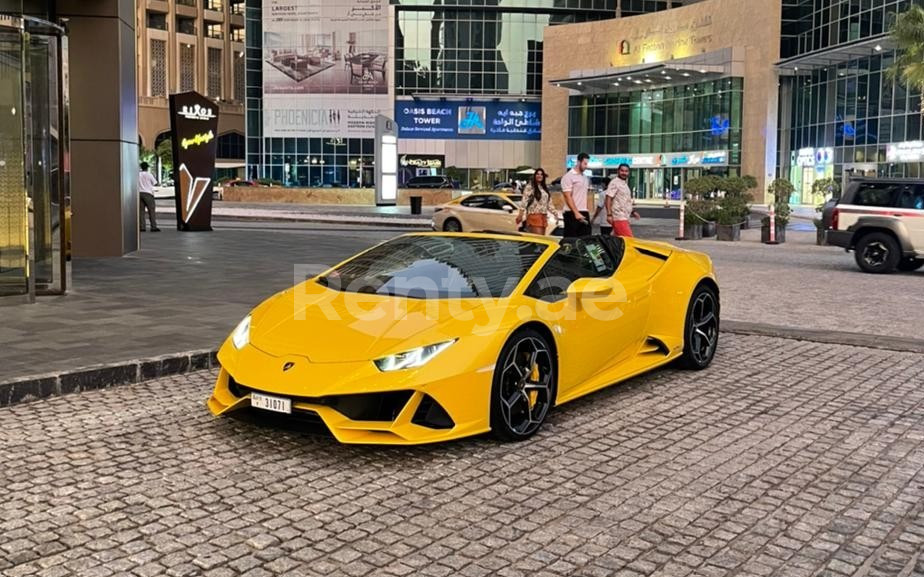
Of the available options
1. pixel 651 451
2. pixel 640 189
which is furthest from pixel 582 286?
pixel 640 189

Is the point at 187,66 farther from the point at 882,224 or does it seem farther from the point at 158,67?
the point at 882,224

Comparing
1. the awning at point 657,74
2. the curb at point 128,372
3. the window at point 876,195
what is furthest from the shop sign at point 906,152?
the curb at point 128,372

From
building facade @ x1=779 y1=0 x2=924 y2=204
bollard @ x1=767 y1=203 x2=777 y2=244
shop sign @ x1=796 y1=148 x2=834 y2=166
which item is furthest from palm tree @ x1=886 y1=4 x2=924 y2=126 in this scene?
shop sign @ x1=796 y1=148 x2=834 y2=166

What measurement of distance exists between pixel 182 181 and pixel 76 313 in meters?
14.2

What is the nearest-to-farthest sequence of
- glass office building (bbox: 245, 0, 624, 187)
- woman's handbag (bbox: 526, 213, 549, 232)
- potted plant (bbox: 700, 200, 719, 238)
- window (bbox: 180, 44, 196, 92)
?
woman's handbag (bbox: 526, 213, 549, 232)
potted plant (bbox: 700, 200, 719, 238)
glass office building (bbox: 245, 0, 624, 187)
window (bbox: 180, 44, 196, 92)

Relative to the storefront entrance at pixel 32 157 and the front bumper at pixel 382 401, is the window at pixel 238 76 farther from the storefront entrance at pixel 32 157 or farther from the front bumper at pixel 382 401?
the front bumper at pixel 382 401

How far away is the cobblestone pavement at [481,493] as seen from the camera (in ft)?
12.7

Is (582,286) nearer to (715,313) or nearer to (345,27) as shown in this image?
(715,313)

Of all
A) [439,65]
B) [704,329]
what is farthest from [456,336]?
[439,65]

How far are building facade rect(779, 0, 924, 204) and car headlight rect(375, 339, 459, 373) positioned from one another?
46.7 meters

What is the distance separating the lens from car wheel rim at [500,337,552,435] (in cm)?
546

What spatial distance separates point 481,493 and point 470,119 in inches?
3178

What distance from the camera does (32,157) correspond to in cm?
1047

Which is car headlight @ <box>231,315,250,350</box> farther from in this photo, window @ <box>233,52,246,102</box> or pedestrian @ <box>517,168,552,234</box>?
window @ <box>233,52,246,102</box>
